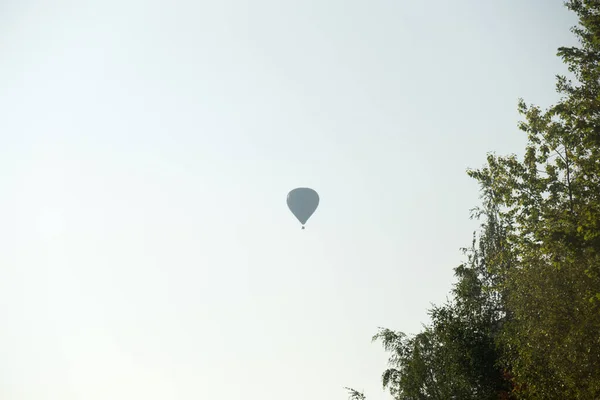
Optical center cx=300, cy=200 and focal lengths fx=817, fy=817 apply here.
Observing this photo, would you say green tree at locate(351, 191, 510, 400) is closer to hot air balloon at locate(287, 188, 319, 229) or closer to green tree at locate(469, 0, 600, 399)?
green tree at locate(469, 0, 600, 399)

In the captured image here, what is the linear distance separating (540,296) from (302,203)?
49.4 m

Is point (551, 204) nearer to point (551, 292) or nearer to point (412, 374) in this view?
point (551, 292)

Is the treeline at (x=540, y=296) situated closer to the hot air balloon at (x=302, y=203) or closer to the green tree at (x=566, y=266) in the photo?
the green tree at (x=566, y=266)

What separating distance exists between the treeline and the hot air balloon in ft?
115

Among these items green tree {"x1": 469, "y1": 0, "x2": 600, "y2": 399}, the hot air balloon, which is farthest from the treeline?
the hot air balloon

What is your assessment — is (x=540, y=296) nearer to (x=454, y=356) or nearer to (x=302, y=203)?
(x=454, y=356)

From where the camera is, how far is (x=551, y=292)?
30.2 m

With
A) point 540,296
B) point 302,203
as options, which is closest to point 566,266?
point 540,296

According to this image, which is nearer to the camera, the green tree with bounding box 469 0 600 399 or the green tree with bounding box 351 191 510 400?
the green tree with bounding box 469 0 600 399

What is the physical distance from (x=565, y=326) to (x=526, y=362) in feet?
7.64

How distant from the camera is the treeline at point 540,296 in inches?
1117

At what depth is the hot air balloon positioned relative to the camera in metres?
78.9

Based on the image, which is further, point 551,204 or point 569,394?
point 551,204

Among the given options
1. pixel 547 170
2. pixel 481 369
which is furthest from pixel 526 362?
pixel 547 170
